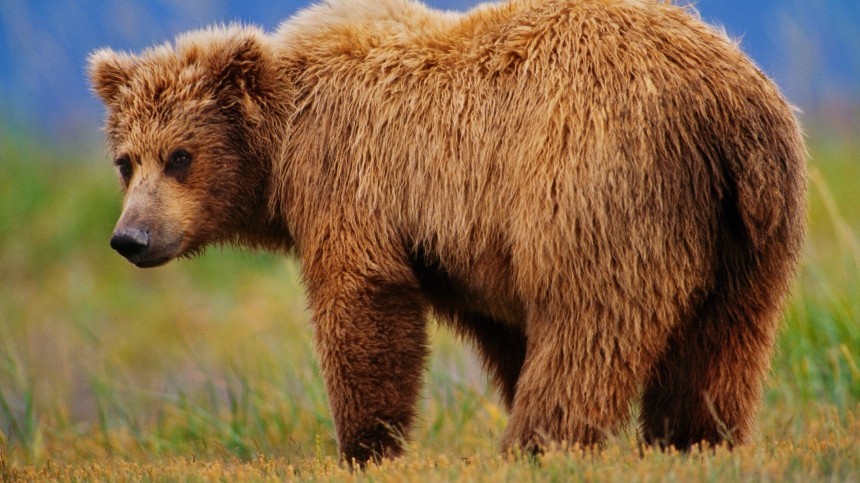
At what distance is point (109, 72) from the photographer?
18.7 feet

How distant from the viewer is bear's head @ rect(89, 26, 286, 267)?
541 centimetres

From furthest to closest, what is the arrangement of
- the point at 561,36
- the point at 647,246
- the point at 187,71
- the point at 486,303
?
1. the point at 187,71
2. the point at 486,303
3. the point at 561,36
4. the point at 647,246

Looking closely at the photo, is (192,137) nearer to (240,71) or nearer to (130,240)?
(240,71)

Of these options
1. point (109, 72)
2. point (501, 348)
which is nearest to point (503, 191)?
point (501, 348)

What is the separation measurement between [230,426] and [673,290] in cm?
335

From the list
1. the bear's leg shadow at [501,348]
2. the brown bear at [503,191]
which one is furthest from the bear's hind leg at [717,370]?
the bear's leg shadow at [501,348]

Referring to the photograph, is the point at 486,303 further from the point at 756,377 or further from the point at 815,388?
the point at 815,388

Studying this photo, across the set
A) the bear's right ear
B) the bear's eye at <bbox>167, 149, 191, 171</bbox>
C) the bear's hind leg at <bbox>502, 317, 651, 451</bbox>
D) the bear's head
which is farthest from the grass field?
the bear's right ear

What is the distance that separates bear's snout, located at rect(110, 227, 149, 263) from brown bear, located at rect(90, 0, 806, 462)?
0.5 inches

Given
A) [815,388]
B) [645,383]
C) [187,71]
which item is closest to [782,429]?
[815,388]

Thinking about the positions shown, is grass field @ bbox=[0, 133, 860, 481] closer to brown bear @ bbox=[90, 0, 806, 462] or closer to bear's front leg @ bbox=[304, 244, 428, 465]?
bear's front leg @ bbox=[304, 244, 428, 465]

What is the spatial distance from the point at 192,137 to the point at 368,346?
135 centimetres

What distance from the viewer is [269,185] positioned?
5605mm

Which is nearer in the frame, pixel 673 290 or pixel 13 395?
pixel 673 290
